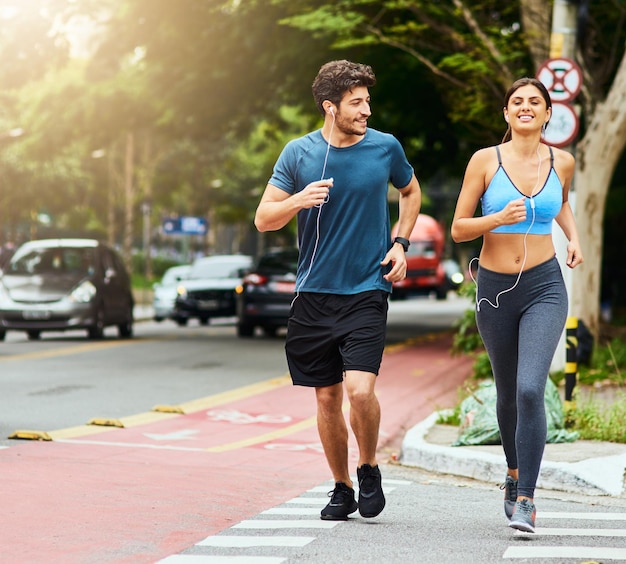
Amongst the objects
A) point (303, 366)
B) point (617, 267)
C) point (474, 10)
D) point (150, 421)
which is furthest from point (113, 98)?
point (303, 366)

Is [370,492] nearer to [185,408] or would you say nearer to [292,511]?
[292,511]

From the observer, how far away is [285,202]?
5.65 metres

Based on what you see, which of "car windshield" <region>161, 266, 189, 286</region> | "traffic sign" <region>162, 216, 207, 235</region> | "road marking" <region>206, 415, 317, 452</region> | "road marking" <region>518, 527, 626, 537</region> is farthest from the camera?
"traffic sign" <region>162, 216, 207, 235</region>

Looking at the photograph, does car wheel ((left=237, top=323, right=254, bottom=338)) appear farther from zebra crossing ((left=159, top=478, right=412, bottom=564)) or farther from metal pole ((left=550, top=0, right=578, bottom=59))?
zebra crossing ((left=159, top=478, right=412, bottom=564))

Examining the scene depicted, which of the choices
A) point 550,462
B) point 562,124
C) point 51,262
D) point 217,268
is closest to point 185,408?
point 562,124

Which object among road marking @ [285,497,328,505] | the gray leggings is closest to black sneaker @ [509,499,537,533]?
the gray leggings

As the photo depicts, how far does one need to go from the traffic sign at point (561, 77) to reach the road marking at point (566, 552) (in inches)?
277

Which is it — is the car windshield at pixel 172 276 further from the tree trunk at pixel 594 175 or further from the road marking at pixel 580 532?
the road marking at pixel 580 532

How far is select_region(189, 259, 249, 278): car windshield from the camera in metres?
28.8

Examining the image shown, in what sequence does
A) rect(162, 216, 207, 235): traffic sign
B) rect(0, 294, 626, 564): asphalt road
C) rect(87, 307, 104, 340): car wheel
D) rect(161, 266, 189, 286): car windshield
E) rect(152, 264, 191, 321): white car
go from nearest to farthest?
1. rect(0, 294, 626, 564): asphalt road
2. rect(87, 307, 104, 340): car wheel
3. rect(152, 264, 191, 321): white car
4. rect(161, 266, 189, 286): car windshield
5. rect(162, 216, 207, 235): traffic sign

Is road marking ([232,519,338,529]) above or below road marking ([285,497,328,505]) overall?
above

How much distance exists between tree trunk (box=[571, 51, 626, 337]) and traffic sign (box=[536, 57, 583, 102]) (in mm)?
3502

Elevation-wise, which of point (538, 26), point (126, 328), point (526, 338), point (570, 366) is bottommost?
point (126, 328)

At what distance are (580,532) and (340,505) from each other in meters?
1.07
